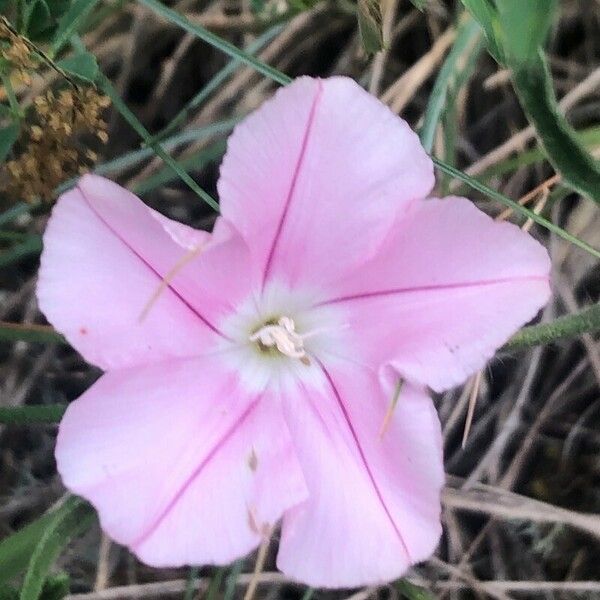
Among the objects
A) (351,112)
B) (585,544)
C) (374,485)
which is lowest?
(585,544)

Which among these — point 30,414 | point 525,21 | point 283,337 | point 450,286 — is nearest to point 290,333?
point 283,337

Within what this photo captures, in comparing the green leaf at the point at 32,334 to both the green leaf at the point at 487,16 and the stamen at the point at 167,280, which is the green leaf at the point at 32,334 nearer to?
the stamen at the point at 167,280

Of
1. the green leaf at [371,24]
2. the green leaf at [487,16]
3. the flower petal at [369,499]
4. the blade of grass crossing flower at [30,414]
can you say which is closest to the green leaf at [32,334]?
the blade of grass crossing flower at [30,414]

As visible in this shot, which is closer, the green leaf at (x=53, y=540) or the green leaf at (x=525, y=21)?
the green leaf at (x=525, y=21)

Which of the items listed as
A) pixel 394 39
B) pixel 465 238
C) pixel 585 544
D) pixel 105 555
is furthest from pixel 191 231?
pixel 585 544

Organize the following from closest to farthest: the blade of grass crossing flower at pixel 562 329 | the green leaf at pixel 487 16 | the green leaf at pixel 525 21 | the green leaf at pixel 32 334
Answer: the green leaf at pixel 525 21, the green leaf at pixel 487 16, the blade of grass crossing flower at pixel 562 329, the green leaf at pixel 32 334

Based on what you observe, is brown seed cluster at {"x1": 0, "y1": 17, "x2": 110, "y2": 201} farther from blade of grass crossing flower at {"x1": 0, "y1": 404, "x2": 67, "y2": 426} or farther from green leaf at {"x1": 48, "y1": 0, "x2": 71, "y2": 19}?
blade of grass crossing flower at {"x1": 0, "y1": 404, "x2": 67, "y2": 426}

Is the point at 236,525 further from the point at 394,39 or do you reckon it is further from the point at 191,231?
the point at 394,39
